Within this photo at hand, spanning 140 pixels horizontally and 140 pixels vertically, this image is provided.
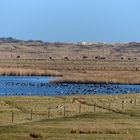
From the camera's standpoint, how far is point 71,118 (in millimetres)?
47969

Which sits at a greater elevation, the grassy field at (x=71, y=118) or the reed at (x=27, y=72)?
the reed at (x=27, y=72)

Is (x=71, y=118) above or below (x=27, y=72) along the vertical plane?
below

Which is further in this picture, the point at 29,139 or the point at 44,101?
the point at 44,101

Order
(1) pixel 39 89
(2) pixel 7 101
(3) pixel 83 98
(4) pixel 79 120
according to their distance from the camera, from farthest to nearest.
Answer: (1) pixel 39 89 → (3) pixel 83 98 → (2) pixel 7 101 → (4) pixel 79 120

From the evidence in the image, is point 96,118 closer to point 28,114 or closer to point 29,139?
point 28,114

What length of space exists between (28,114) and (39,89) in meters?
38.4

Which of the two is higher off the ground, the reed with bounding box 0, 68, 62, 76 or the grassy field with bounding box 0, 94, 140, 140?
the reed with bounding box 0, 68, 62, 76

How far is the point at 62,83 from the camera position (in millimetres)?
105000

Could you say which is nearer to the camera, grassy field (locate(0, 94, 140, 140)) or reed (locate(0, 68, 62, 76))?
grassy field (locate(0, 94, 140, 140))

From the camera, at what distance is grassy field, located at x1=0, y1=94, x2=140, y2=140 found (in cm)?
3809

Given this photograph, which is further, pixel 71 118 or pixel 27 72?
pixel 27 72

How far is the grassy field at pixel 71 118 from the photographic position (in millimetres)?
38094

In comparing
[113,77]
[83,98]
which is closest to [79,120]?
[83,98]

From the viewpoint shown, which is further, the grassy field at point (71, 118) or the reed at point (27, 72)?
the reed at point (27, 72)
